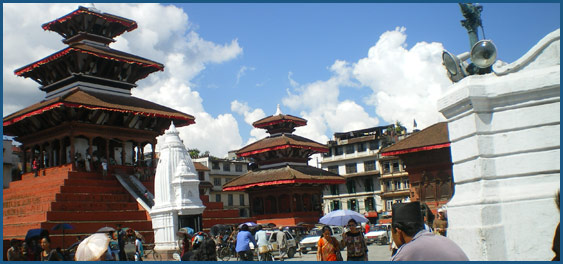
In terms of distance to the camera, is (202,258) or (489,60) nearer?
(489,60)

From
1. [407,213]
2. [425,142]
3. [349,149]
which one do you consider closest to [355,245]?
[407,213]

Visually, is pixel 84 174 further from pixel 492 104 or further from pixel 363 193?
pixel 363 193

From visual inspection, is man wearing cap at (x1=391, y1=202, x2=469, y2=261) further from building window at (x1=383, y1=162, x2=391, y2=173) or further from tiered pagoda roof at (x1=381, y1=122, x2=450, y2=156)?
building window at (x1=383, y1=162, x2=391, y2=173)

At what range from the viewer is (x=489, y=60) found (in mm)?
7891

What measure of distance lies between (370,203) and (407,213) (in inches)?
2227

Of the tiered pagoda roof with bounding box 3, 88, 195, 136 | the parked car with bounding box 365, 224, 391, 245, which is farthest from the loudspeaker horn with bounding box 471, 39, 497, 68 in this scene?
the parked car with bounding box 365, 224, 391, 245

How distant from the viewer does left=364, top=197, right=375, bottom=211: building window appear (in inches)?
2354

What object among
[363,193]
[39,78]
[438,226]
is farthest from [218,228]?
[363,193]

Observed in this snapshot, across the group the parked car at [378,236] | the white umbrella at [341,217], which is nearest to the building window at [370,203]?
the parked car at [378,236]

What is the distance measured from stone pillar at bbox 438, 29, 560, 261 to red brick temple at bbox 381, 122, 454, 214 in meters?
18.4

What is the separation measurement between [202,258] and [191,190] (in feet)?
32.6

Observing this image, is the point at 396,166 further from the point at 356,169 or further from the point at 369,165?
the point at 356,169

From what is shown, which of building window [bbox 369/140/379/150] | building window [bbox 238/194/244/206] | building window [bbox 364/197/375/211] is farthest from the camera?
building window [bbox 238/194/244/206]

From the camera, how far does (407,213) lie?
4.71 metres
